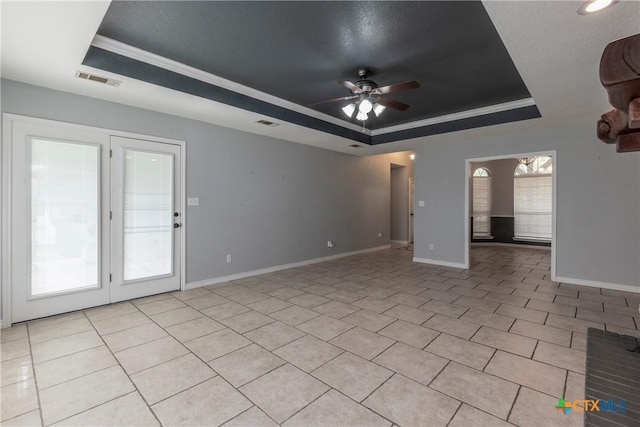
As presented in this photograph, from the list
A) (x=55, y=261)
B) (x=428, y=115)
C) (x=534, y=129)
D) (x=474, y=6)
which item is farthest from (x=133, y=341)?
(x=534, y=129)

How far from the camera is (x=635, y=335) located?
2.80 metres

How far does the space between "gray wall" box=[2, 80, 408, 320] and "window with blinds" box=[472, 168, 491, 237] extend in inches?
159

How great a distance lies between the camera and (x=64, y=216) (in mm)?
3336

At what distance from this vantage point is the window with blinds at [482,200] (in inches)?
351

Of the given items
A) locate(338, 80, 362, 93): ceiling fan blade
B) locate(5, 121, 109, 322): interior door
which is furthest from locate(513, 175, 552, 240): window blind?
locate(5, 121, 109, 322): interior door

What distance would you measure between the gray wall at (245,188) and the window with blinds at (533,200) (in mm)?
4909

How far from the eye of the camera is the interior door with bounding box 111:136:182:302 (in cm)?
371

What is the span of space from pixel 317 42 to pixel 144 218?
3131mm

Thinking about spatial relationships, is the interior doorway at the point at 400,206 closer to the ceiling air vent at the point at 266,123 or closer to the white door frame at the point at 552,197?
the white door frame at the point at 552,197

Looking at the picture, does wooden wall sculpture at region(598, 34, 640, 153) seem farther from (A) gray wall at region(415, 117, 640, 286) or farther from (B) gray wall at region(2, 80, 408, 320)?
(B) gray wall at region(2, 80, 408, 320)

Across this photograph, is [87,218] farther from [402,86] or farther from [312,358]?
[402,86]

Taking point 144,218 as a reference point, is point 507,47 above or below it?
above

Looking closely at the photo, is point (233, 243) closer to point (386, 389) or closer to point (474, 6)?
point (386, 389)

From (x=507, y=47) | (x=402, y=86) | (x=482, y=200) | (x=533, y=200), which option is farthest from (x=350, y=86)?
(x=533, y=200)
